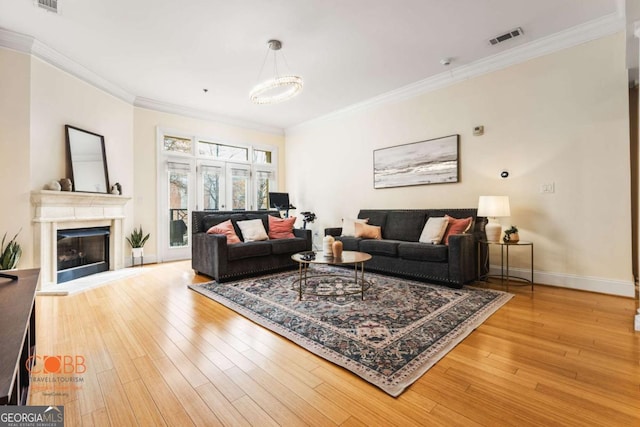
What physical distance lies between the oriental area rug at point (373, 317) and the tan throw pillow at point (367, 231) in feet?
2.76

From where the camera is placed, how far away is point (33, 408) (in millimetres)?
1145

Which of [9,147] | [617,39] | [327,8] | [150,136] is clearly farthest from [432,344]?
[150,136]

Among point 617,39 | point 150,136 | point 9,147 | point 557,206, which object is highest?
point 617,39

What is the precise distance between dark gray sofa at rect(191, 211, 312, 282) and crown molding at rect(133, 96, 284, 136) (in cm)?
253

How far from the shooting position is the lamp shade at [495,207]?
11.2ft

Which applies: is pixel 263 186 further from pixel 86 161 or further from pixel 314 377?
pixel 314 377

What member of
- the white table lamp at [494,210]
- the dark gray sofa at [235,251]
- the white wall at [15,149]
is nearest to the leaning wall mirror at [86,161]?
the white wall at [15,149]

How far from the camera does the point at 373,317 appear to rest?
2443mm

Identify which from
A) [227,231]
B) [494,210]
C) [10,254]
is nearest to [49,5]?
[10,254]

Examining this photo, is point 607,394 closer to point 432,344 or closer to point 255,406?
point 432,344

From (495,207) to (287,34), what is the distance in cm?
310

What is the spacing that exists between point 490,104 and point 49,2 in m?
4.98

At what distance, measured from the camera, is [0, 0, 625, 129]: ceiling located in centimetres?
283

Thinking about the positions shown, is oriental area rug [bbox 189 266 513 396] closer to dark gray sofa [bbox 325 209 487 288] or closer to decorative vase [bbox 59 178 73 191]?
dark gray sofa [bbox 325 209 487 288]
